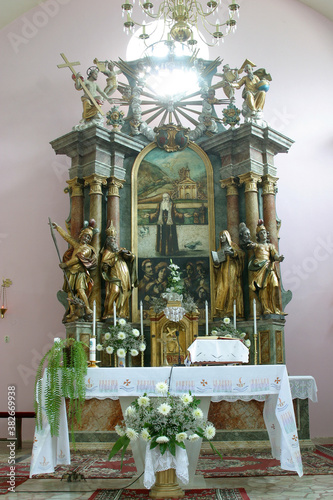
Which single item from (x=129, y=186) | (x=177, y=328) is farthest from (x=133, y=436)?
(x=129, y=186)

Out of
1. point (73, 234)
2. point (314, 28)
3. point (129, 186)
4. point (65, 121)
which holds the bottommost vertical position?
point (73, 234)

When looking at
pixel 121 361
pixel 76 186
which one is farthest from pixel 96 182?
pixel 121 361

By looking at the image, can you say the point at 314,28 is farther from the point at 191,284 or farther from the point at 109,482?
the point at 109,482

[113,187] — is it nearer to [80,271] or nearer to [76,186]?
[76,186]

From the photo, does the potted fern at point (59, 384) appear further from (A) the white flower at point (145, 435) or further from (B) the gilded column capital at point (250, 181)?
(B) the gilded column capital at point (250, 181)

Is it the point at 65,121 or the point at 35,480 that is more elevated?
the point at 65,121

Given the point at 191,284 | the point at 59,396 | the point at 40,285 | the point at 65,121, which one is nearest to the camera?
the point at 59,396

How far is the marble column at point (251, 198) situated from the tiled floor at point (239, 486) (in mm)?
4290

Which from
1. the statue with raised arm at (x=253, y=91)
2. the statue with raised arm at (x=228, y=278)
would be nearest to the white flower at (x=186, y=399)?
the statue with raised arm at (x=228, y=278)

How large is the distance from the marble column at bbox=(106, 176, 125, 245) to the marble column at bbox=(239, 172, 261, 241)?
79.3 inches

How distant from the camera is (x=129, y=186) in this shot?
9.57 meters

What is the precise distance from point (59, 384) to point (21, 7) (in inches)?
350

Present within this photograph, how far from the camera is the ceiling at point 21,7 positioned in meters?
11.3

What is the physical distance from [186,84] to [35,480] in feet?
25.9
